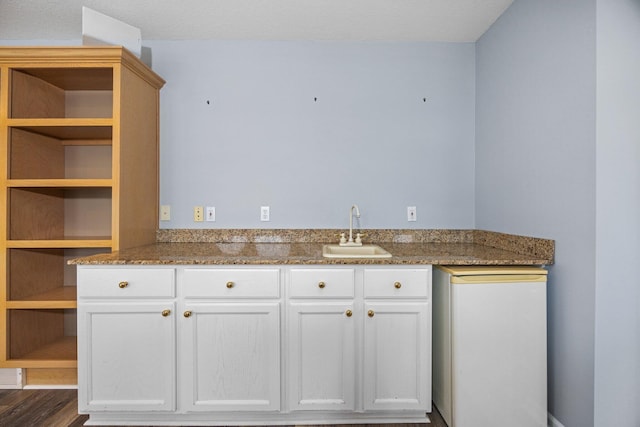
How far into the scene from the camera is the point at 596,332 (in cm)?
150

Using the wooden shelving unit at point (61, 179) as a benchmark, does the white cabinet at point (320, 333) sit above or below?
below

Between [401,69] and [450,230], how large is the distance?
3.97 feet

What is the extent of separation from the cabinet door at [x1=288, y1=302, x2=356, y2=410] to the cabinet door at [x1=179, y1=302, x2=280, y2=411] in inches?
3.7

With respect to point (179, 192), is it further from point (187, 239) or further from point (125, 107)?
point (125, 107)

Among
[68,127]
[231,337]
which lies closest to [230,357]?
[231,337]

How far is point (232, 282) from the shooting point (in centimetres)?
178

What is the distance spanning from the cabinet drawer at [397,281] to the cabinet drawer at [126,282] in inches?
39.6

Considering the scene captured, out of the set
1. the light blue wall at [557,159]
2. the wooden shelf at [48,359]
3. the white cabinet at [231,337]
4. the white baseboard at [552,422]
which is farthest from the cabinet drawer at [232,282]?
the white baseboard at [552,422]

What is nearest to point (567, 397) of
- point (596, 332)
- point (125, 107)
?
point (596, 332)

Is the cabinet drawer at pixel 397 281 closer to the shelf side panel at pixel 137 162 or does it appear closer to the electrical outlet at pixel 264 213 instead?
the electrical outlet at pixel 264 213

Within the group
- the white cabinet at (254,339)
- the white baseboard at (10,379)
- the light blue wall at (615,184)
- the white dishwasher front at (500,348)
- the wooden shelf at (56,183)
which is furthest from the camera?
the white baseboard at (10,379)

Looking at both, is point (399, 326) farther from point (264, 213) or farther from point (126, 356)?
point (126, 356)

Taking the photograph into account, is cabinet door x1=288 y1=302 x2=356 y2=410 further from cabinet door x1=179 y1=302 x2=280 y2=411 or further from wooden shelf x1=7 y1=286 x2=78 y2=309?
wooden shelf x1=7 y1=286 x2=78 y2=309

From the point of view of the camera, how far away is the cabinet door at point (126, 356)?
1784 mm
